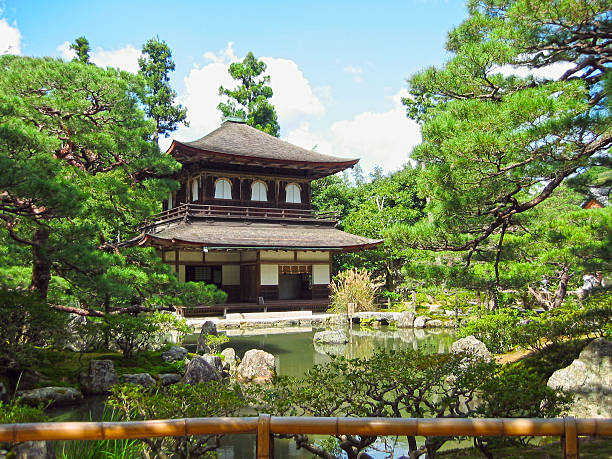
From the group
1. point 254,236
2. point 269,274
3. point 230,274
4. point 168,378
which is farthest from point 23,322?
point 230,274

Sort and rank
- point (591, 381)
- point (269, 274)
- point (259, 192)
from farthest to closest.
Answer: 1. point (259, 192)
2. point (269, 274)
3. point (591, 381)

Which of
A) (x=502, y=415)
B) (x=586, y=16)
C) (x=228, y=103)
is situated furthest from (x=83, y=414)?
(x=228, y=103)

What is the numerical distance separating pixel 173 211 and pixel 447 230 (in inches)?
555

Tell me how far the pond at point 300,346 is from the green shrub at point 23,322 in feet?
3.22

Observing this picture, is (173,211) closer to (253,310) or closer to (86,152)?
(253,310)

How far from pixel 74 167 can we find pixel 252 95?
868 inches

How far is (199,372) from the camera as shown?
732 centimetres

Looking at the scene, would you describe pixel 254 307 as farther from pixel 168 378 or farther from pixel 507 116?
pixel 507 116

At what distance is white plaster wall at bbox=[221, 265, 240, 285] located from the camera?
18.2m

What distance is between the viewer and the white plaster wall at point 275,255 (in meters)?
17.3

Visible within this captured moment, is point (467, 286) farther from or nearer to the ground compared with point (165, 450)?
farther from the ground

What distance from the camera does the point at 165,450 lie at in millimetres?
3926

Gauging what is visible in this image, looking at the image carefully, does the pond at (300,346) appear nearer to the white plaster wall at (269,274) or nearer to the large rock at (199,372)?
the large rock at (199,372)

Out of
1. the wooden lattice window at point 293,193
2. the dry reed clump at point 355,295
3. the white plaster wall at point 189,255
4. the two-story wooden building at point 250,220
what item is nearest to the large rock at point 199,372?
the two-story wooden building at point 250,220
